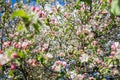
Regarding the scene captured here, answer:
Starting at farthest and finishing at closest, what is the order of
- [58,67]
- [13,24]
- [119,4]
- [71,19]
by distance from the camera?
[13,24] → [71,19] → [58,67] → [119,4]

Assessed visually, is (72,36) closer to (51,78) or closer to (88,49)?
(88,49)

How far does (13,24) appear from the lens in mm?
10320

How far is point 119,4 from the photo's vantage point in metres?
1.52

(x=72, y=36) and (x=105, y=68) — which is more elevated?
(x=72, y=36)

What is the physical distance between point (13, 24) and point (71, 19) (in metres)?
2.15

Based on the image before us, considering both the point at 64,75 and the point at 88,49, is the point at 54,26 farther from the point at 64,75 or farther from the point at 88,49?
the point at 64,75

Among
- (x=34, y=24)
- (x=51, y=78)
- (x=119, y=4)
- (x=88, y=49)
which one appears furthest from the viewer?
(x=88, y=49)

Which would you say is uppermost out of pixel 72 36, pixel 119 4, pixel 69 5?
pixel 69 5

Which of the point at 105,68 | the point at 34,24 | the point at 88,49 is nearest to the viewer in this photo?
the point at 34,24

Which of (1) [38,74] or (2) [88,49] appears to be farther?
(2) [88,49]

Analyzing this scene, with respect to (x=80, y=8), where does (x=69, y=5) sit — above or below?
above

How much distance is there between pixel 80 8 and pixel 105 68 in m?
2.87

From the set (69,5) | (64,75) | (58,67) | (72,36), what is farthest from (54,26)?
(58,67)

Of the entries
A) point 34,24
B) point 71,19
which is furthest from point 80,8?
point 34,24
